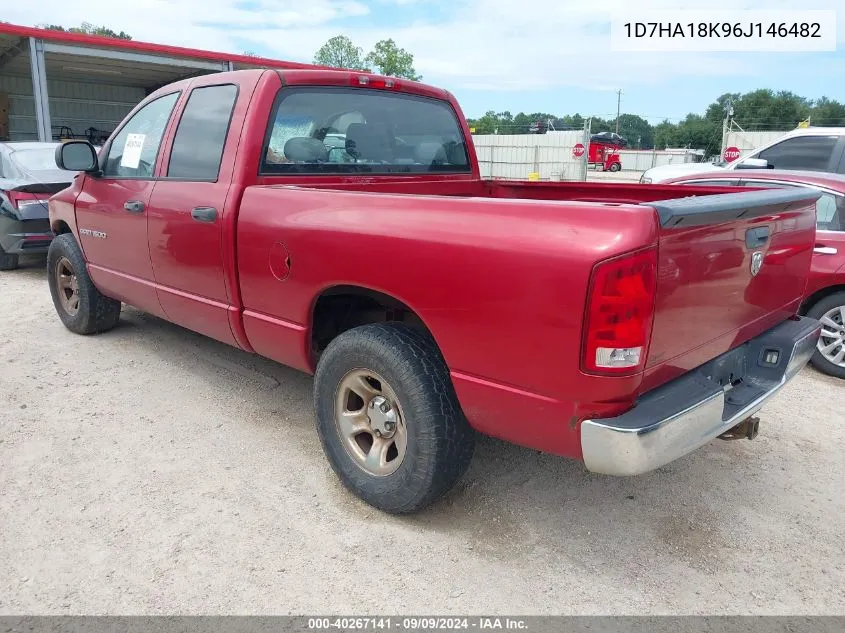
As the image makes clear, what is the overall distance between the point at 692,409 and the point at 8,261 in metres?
8.50

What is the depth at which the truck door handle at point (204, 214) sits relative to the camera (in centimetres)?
333

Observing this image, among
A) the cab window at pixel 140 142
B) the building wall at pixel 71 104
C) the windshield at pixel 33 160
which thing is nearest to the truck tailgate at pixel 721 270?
the cab window at pixel 140 142

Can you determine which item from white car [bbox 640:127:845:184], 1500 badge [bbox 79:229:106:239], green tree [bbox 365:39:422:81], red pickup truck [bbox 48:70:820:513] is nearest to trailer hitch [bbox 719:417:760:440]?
red pickup truck [bbox 48:70:820:513]

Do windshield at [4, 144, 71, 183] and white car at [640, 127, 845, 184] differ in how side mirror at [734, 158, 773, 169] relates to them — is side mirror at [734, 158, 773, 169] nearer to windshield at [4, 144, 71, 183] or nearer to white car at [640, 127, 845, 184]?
white car at [640, 127, 845, 184]

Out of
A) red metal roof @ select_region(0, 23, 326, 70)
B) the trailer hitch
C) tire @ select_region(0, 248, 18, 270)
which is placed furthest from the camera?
red metal roof @ select_region(0, 23, 326, 70)

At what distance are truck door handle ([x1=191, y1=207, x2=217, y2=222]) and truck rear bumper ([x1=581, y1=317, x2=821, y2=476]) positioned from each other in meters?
2.21

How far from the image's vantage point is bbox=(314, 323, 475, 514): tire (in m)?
2.56

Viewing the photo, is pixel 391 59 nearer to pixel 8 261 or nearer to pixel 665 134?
pixel 665 134

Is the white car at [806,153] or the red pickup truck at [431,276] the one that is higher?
the white car at [806,153]

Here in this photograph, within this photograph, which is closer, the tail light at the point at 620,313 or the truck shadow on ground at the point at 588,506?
the tail light at the point at 620,313

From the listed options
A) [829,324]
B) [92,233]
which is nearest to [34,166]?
[92,233]

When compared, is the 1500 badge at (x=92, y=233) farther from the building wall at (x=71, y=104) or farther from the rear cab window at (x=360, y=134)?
the building wall at (x=71, y=104)

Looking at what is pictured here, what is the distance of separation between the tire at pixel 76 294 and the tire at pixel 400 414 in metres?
2.95

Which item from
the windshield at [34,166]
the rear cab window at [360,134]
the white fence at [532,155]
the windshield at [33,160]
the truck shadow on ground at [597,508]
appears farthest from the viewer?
the white fence at [532,155]
